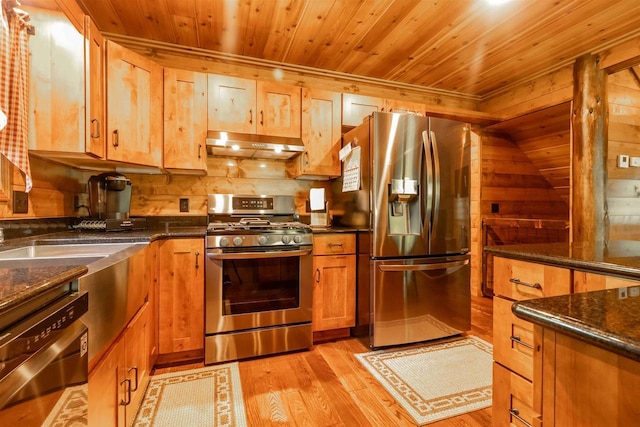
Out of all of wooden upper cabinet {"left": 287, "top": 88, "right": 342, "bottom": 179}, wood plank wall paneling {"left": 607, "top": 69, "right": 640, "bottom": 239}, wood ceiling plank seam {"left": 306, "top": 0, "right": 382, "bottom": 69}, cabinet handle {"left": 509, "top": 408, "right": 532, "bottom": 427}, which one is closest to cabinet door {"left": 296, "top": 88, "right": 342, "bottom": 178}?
wooden upper cabinet {"left": 287, "top": 88, "right": 342, "bottom": 179}

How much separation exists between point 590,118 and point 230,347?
133 inches

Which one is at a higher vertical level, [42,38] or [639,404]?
[42,38]

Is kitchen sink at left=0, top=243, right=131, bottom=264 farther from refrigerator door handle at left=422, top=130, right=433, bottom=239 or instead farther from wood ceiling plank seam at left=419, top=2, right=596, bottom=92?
wood ceiling plank seam at left=419, top=2, right=596, bottom=92

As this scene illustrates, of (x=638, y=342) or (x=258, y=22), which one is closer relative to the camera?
(x=638, y=342)

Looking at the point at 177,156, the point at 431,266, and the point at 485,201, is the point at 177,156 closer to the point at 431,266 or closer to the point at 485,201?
the point at 431,266

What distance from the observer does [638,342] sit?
448 millimetres

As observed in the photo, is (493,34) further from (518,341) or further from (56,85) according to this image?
(56,85)

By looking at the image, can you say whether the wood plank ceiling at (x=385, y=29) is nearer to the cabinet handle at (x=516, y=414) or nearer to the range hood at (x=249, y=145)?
the range hood at (x=249, y=145)

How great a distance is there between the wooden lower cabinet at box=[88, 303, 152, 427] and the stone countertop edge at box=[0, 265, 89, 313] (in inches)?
13.3

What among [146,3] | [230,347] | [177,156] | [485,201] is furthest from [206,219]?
[485,201]

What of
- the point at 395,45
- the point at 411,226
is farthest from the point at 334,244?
the point at 395,45

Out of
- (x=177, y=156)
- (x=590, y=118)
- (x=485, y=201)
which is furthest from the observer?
(x=485, y=201)

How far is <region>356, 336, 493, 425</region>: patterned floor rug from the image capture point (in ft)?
5.32

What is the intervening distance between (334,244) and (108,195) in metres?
1.72
